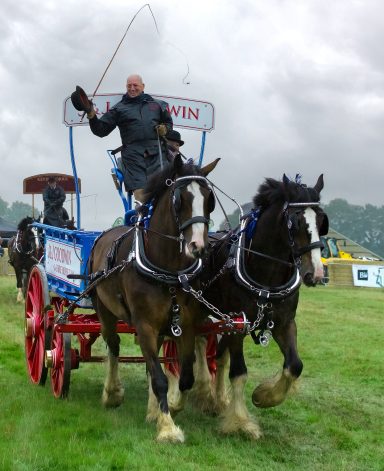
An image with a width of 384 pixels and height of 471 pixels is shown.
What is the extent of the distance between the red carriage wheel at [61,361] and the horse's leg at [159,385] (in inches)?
59.3

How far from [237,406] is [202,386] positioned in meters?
1.03

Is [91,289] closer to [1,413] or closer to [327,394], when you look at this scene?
[1,413]

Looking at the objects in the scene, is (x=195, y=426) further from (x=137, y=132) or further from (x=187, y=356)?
(x=137, y=132)

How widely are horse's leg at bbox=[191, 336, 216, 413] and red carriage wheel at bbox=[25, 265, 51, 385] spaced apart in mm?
1544

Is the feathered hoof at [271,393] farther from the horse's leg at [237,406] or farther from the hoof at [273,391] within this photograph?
the horse's leg at [237,406]

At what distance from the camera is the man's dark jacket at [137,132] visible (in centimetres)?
685

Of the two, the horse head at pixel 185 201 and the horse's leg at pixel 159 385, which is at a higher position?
the horse head at pixel 185 201

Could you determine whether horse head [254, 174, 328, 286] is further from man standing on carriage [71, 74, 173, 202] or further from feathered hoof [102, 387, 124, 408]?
feathered hoof [102, 387, 124, 408]

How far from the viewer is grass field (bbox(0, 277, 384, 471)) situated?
4.76m

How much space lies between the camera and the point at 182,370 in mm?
5758

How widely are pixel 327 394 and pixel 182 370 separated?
2.62 m

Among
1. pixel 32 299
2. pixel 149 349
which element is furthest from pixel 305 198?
pixel 32 299

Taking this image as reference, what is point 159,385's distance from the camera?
5262 millimetres

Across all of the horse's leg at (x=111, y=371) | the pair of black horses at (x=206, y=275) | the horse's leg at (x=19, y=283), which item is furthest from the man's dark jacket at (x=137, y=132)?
the horse's leg at (x=19, y=283)
